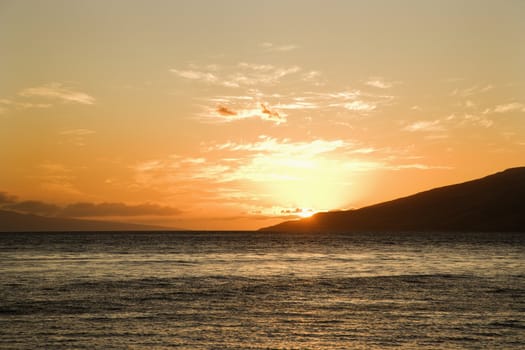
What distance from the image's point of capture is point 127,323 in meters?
35.8

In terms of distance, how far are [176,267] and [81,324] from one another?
4674cm

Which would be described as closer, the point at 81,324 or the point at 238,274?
the point at 81,324

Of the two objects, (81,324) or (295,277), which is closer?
(81,324)

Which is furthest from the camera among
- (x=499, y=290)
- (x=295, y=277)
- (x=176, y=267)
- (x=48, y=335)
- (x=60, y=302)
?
(x=176, y=267)

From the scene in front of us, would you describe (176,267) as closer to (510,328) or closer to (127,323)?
(127,323)

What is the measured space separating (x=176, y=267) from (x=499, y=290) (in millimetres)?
43976

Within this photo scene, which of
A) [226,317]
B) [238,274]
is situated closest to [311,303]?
[226,317]

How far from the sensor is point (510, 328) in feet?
112

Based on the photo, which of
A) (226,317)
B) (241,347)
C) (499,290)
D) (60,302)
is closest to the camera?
(241,347)

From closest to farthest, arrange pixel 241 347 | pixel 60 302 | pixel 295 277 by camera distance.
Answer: pixel 241 347 → pixel 60 302 → pixel 295 277

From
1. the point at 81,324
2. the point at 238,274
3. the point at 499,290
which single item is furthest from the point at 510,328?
the point at 238,274

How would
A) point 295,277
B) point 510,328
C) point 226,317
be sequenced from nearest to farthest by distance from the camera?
point 510,328 < point 226,317 < point 295,277

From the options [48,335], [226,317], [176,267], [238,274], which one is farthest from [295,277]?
[48,335]

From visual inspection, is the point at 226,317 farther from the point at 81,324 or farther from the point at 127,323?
the point at 81,324
